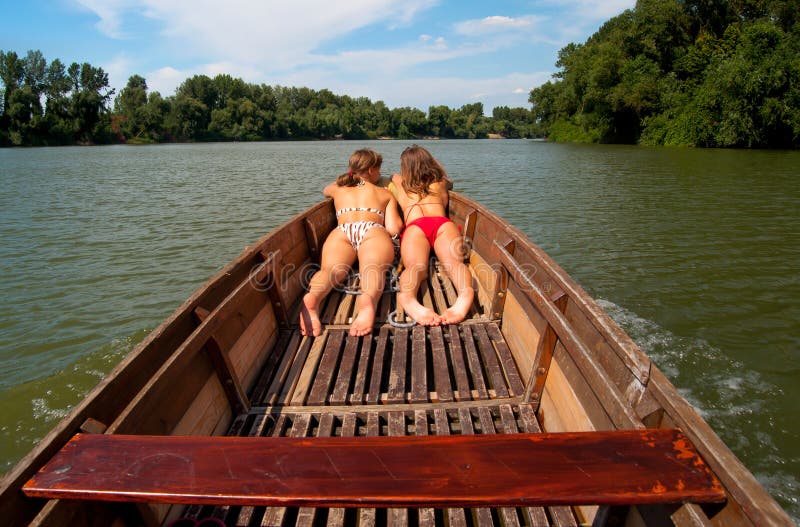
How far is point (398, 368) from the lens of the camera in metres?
3.22

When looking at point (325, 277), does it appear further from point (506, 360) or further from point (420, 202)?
point (506, 360)

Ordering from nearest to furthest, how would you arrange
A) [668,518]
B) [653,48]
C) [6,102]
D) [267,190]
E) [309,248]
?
1. [668,518]
2. [309,248]
3. [267,190]
4. [653,48]
5. [6,102]

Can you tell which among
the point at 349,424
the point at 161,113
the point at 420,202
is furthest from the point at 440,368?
the point at 161,113

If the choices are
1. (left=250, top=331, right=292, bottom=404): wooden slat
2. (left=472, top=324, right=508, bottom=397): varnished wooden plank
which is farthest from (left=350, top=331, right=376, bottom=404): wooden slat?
(left=472, top=324, right=508, bottom=397): varnished wooden plank

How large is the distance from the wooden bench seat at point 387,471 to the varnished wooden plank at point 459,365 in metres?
1.45

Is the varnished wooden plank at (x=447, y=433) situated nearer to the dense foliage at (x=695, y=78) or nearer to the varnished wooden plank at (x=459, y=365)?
the varnished wooden plank at (x=459, y=365)

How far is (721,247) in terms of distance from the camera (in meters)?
7.89

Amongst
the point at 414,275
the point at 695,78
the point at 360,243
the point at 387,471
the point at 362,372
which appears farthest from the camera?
the point at 695,78

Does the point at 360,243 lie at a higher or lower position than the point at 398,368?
higher

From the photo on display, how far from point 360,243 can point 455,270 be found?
1.04m

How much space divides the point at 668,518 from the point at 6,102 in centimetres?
7546

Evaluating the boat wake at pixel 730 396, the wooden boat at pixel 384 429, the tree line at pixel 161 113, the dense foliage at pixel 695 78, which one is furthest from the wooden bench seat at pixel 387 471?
the tree line at pixel 161 113

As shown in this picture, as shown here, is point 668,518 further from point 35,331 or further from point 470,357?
point 35,331

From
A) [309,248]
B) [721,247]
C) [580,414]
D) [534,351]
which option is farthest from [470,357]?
[721,247]
